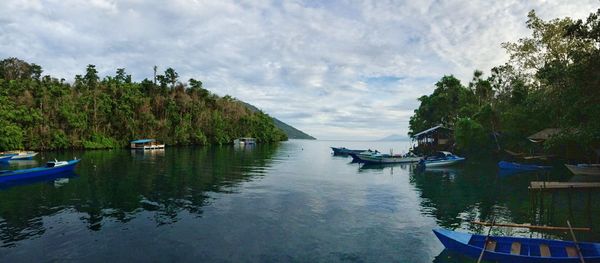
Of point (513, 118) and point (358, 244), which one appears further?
point (513, 118)

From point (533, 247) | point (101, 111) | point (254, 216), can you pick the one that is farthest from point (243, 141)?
point (533, 247)

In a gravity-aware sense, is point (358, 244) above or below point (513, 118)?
below

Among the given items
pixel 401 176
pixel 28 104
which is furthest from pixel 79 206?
pixel 28 104

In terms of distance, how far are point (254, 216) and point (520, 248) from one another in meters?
14.3

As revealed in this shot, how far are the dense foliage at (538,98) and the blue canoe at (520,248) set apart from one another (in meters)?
20.9

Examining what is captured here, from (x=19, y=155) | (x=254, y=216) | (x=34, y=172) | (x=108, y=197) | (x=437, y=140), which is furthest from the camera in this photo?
(x=437, y=140)

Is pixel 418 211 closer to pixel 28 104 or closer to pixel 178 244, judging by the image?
pixel 178 244

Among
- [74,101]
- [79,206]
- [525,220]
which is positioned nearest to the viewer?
[525,220]

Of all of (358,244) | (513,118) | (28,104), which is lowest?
(358,244)

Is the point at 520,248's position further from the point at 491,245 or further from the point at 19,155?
the point at 19,155

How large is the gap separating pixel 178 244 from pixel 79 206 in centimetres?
1217

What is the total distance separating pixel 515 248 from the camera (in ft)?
46.1

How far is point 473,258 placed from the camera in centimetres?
1477

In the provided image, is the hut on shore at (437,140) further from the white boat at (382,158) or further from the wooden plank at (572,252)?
the wooden plank at (572,252)
